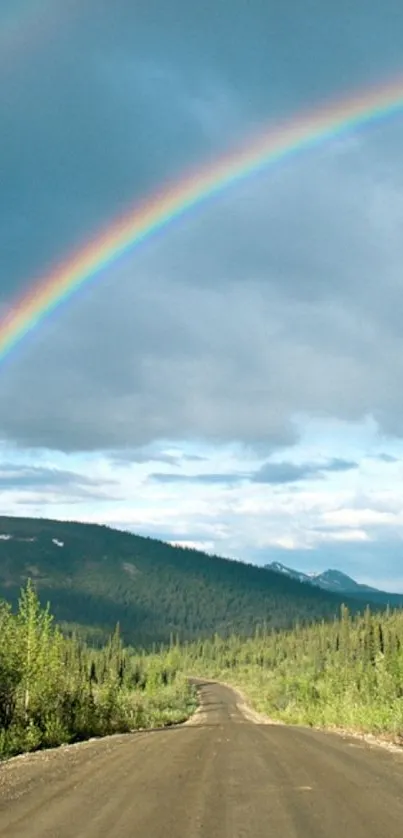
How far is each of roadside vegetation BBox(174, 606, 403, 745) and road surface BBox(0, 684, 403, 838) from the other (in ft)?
27.0

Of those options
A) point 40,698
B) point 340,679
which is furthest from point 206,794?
point 340,679

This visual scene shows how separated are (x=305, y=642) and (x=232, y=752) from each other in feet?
569

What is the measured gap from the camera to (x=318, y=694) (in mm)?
72562

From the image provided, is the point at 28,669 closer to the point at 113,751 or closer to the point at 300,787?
the point at 113,751

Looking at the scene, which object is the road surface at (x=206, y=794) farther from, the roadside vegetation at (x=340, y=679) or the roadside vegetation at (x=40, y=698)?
the roadside vegetation at (x=340, y=679)

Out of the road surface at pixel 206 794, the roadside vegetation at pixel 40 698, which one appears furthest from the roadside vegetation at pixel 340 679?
the roadside vegetation at pixel 40 698

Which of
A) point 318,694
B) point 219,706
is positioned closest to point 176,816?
point 318,694

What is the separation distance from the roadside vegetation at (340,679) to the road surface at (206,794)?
8.24m

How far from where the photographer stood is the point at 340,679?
73062mm

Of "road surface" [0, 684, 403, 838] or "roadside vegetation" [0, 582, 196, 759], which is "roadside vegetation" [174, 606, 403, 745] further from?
"roadside vegetation" [0, 582, 196, 759]

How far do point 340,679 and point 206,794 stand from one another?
64656mm

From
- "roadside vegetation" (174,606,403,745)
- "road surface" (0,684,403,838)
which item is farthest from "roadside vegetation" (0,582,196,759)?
"roadside vegetation" (174,606,403,745)

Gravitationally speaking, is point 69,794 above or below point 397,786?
below

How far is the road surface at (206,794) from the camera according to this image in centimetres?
1012
